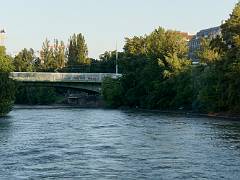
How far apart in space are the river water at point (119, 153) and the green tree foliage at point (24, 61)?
391ft

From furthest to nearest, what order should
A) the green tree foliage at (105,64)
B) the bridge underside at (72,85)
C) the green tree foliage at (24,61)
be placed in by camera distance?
the green tree foliage at (24,61)
the green tree foliage at (105,64)
the bridge underside at (72,85)

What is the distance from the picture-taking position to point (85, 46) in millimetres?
179875

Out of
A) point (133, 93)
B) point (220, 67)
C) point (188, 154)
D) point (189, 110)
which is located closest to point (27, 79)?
point (133, 93)

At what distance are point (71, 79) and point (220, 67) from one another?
4813cm

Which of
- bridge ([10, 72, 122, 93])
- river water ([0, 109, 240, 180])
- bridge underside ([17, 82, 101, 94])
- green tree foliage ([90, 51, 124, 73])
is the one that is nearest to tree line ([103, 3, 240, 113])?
bridge ([10, 72, 122, 93])

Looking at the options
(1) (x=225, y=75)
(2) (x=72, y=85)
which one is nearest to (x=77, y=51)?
(2) (x=72, y=85)

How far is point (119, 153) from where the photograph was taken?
35.4 m

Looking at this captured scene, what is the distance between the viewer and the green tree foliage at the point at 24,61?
170125 mm

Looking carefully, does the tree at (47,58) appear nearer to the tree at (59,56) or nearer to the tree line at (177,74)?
the tree at (59,56)

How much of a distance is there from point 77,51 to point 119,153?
145058 millimetres

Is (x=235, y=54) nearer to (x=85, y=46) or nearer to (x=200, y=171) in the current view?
(x=200, y=171)


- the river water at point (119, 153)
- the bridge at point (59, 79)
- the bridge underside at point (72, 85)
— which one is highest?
the bridge at point (59, 79)

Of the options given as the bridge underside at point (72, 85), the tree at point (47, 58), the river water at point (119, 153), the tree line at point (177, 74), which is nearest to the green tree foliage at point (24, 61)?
the tree at point (47, 58)

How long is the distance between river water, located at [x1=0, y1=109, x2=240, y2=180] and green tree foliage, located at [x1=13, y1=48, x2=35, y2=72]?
391ft
